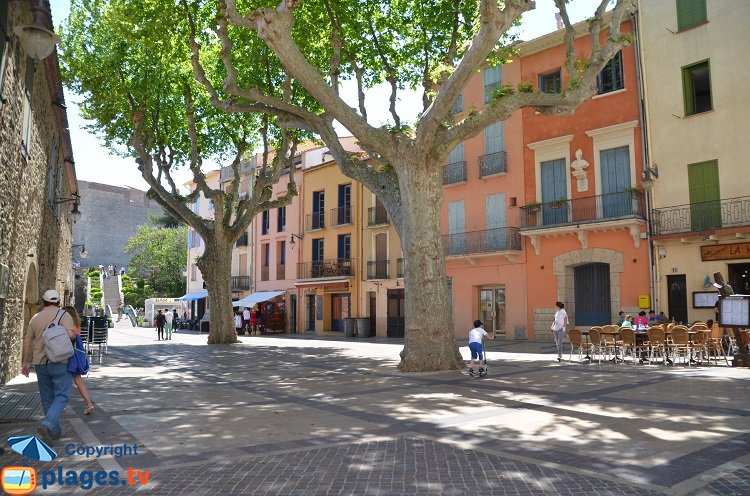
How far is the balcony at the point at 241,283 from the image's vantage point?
39.8 meters

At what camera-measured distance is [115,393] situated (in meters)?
9.35

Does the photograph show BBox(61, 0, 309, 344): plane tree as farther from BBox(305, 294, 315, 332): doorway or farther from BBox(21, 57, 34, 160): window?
BBox(305, 294, 315, 332): doorway

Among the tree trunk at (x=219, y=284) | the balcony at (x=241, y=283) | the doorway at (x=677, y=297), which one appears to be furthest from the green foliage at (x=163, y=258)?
the doorway at (x=677, y=297)

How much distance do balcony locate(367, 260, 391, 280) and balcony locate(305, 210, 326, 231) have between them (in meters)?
4.69

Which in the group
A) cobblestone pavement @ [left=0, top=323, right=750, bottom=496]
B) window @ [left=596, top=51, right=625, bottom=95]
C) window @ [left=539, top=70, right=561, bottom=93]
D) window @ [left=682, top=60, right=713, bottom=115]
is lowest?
cobblestone pavement @ [left=0, top=323, right=750, bottom=496]

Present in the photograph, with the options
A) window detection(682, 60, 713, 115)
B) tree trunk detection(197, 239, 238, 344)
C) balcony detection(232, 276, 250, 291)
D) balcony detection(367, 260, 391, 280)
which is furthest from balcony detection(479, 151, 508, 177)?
balcony detection(232, 276, 250, 291)

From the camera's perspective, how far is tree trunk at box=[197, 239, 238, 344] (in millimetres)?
21172

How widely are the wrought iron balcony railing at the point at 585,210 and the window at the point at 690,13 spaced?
19.1ft

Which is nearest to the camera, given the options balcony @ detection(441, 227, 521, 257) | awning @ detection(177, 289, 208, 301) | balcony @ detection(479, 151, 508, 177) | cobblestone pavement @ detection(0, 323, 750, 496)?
cobblestone pavement @ detection(0, 323, 750, 496)

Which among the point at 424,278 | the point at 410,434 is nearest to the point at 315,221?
the point at 424,278

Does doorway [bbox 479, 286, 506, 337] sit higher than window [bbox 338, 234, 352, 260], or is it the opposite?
window [bbox 338, 234, 352, 260]

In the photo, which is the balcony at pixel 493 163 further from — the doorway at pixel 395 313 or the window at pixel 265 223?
the window at pixel 265 223

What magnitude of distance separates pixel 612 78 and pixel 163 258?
44.0 metres

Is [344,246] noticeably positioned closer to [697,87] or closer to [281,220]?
[281,220]
